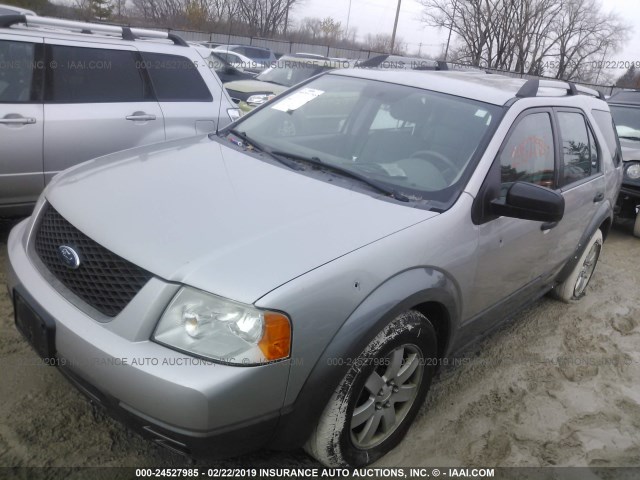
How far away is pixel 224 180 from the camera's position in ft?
8.46

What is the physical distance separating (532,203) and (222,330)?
5.10ft

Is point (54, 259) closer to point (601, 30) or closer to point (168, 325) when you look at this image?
point (168, 325)

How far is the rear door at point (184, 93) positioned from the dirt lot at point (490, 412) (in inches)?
73.0

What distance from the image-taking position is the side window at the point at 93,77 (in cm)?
427

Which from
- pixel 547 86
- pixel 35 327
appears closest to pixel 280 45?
pixel 547 86

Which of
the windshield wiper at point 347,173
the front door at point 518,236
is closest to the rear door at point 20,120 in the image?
the windshield wiper at point 347,173

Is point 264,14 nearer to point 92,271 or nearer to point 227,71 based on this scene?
point 227,71

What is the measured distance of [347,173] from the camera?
274cm

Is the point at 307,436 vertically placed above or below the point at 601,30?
below

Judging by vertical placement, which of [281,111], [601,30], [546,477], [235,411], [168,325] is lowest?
[546,477]

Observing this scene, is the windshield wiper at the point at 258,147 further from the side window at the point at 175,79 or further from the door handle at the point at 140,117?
the side window at the point at 175,79

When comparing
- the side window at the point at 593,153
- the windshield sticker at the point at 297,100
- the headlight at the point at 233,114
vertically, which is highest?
the windshield sticker at the point at 297,100

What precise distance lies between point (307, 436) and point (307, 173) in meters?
1.27

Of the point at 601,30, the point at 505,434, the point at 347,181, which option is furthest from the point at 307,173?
the point at 601,30
